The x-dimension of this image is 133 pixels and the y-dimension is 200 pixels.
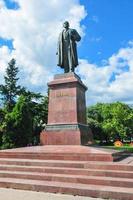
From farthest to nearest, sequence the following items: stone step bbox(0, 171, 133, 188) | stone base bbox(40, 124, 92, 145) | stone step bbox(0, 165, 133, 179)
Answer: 1. stone base bbox(40, 124, 92, 145)
2. stone step bbox(0, 165, 133, 179)
3. stone step bbox(0, 171, 133, 188)

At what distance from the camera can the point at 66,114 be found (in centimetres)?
1367

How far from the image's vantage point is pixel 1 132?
78.1 feet

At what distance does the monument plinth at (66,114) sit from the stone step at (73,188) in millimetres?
4752

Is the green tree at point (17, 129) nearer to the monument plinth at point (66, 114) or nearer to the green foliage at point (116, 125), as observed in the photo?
the monument plinth at point (66, 114)

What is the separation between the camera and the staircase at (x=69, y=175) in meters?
7.45

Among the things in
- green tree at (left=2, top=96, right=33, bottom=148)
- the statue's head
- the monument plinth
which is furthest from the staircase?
green tree at (left=2, top=96, right=33, bottom=148)

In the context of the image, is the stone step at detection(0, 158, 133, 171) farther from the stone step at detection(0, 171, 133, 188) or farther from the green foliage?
the green foliage

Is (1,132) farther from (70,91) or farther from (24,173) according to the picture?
(24,173)

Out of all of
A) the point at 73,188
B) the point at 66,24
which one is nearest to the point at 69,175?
the point at 73,188

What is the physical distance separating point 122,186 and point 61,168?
2.09m

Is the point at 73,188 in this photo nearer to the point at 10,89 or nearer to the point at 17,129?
the point at 17,129

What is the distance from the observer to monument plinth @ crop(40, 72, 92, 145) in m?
13.1

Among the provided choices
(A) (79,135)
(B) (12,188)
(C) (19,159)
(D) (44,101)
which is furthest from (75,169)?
(D) (44,101)

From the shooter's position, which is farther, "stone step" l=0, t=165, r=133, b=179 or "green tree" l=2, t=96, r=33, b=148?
"green tree" l=2, t=96, r=33, b=148
